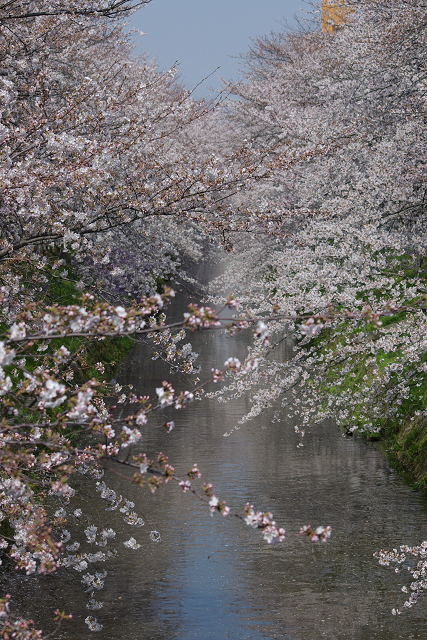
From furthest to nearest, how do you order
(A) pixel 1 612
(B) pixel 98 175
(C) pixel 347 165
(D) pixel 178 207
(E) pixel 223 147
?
1. (E) pixel 223 147
2. (C) pixel 347 165
3. (D) pixel 178 207
4. (B) pixel 98 175
5. (A) pixel 1 612

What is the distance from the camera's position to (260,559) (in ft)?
27.6

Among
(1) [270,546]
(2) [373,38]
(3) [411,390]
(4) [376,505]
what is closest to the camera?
A: (1) [270,546]

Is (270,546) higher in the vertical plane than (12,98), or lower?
lower

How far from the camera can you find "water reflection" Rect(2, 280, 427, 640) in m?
6.85

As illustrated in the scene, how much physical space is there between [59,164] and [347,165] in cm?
931

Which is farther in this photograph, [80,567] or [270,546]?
[270,546]

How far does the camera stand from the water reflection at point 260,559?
6.85 metres

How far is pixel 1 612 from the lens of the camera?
380 cm

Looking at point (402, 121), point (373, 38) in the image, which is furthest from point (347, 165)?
point (373, 38)

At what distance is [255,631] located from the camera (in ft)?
21.9

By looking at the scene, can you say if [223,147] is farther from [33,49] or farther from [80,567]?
[80,567]

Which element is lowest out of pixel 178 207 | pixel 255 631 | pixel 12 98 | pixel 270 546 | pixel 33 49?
pixel 255 631

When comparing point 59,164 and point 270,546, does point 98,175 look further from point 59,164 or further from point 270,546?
point 270,546

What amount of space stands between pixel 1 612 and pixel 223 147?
36.7 m
